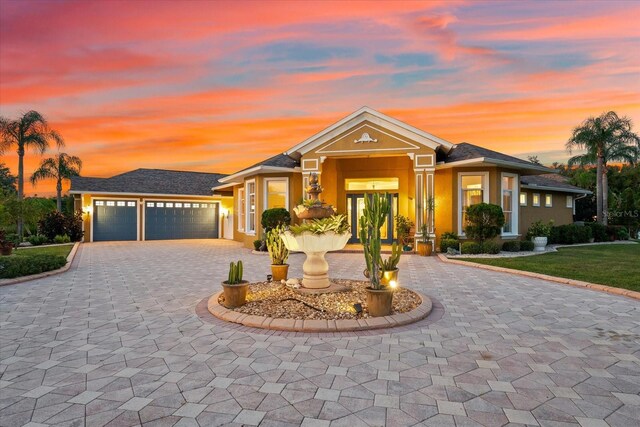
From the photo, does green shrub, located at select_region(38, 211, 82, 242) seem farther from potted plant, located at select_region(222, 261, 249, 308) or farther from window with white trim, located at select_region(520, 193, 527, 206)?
window with white trim, located at select_region(520, 193, 527, 206)

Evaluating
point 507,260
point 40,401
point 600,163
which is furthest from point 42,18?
point 600,163

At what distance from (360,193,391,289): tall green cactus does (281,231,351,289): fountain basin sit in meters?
0.66

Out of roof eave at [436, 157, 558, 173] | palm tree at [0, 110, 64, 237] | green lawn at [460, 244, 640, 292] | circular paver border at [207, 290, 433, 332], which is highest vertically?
palm tree at [0, 110, 64, 237]

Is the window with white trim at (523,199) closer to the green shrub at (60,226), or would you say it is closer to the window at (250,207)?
the window at (250,207)

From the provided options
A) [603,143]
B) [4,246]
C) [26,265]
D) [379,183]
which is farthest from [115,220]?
[603,143]

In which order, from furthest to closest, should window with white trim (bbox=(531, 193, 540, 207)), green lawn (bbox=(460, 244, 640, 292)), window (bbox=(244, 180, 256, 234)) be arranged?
1. window with white trim (bbox=(531, 193, 540, 207))
2. window (bbox=(244, 180, 256, 234))
3. green lawn (bbox=(460, 244, 640, 292))

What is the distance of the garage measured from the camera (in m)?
21.3

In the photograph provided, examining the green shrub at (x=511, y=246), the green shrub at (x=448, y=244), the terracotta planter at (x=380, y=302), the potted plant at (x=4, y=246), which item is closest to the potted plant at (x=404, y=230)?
the green shrub at (x=448, y=244)

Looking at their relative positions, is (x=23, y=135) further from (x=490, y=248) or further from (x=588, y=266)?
(x=588, y=266)

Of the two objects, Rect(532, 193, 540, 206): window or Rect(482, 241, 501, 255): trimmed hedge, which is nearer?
Rect(482, 241, 501, 255): trimmed hedge

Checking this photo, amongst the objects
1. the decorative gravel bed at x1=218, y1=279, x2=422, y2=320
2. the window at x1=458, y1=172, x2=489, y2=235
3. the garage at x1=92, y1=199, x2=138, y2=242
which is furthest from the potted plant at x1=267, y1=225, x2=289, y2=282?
the garage at x1=92, y1=199, x2=138, y2=242

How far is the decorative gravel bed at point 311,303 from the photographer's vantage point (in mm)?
5453

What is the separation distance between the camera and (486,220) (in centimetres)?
1360

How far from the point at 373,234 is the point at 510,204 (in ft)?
41.2
